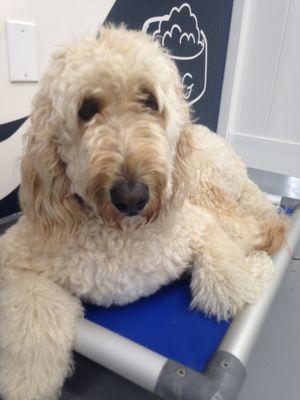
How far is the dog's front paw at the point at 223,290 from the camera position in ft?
2.55

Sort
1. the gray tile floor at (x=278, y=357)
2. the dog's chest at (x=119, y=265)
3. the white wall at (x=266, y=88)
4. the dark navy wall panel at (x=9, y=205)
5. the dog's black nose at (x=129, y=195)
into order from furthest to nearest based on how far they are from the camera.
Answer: the white wall at (x=266, y=88)
the dark navy wall panel at (x=9, y=205)
the gray tile floor at (x=278, y=357)
the dog's chest at (x=119, y=265)
the dog's black nose at (x=129, y=195)

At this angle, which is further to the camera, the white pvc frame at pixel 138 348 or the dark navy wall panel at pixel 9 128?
the dark navy wall panel at pixel 9 128

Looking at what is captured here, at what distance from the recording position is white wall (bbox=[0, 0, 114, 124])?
37.4 inches

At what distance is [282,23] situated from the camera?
2193 mm

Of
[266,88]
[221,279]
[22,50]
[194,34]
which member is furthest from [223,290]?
[266,88]

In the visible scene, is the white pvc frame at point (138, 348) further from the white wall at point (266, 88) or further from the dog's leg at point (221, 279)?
the white wall at point (266, 88)

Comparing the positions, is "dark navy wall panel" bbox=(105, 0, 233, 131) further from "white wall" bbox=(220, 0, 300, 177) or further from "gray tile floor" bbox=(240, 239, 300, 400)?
"gray tile floor" bbox=(240, 239, 300, 400)

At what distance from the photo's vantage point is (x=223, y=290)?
0.77 meters

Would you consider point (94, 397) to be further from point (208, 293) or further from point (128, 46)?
point (128, 46)

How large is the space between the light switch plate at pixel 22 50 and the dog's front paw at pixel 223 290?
2.32ft

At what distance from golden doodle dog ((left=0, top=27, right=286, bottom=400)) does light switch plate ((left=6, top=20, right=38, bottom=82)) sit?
36 cm

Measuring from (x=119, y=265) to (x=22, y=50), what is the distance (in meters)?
0.66

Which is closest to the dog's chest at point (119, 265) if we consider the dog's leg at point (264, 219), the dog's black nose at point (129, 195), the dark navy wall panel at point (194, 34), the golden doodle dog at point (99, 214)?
the golden doodle dog at point (99, 214)

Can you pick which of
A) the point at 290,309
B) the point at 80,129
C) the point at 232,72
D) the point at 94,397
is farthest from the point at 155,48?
the point at 232,72
